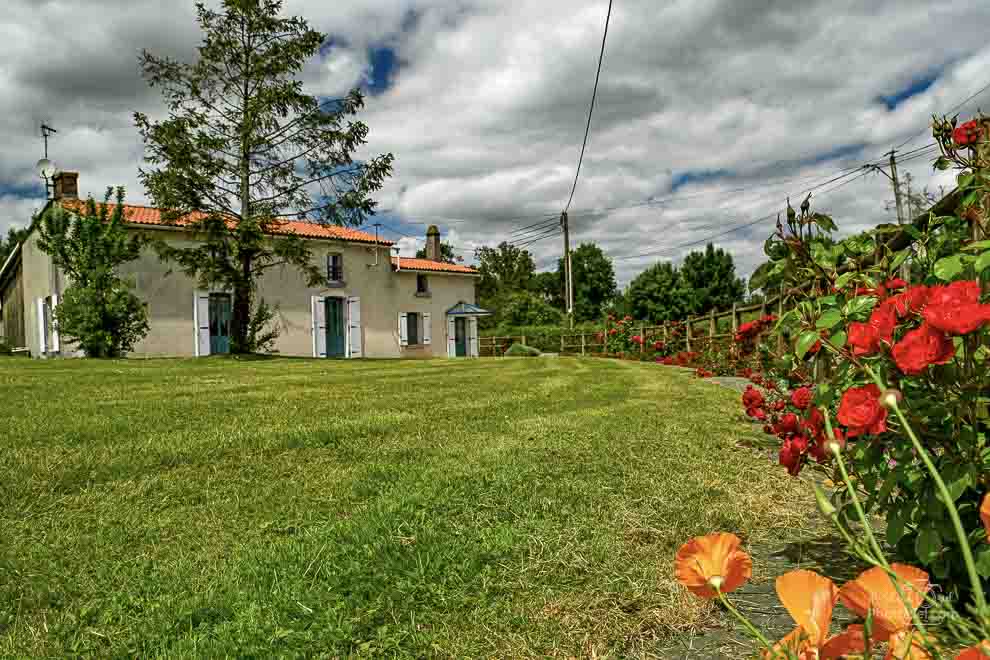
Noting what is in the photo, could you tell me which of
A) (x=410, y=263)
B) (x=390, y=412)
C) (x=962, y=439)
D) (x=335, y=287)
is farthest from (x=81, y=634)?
(x=410, y=263)

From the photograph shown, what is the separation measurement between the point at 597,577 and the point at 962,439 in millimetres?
1015

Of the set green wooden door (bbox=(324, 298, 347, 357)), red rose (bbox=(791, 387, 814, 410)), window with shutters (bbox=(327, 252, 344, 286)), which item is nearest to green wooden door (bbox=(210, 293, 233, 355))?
green wooden door (bbox=(324, 298, 347, 357))

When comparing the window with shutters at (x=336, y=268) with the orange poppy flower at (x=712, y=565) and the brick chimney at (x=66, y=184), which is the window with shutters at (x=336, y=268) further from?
the orange poppy flower at (x=712, y=565)

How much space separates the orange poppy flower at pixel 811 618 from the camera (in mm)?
630

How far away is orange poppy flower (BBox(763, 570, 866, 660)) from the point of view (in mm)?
630

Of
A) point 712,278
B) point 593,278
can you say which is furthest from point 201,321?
point 593,278

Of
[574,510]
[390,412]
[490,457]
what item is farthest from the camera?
[390,412]

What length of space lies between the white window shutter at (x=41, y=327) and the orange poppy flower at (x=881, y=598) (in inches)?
817

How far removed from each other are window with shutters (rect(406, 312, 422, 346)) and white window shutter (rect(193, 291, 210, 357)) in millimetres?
7470

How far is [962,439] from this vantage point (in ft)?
4.16

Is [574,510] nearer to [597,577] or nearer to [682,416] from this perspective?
[597,577]

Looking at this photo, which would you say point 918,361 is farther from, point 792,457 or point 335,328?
point 335,328

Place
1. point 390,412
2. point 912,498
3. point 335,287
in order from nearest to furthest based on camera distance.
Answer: point 912,498 → point 390,412 → point 335,287

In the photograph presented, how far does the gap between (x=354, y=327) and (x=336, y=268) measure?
2096 millimetres
